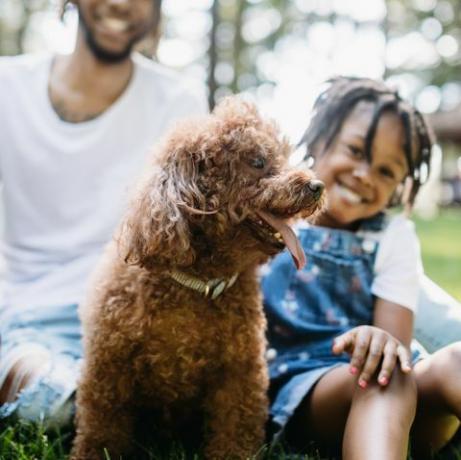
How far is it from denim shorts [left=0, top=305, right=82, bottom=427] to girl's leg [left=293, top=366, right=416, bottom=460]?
2.94ft

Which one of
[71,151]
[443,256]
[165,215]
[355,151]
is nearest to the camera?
[165,215]

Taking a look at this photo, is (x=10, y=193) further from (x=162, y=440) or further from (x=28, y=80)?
(x=162, y=440)

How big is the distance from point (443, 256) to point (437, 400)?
21.6 ft

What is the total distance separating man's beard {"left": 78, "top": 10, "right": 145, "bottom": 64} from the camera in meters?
3.34

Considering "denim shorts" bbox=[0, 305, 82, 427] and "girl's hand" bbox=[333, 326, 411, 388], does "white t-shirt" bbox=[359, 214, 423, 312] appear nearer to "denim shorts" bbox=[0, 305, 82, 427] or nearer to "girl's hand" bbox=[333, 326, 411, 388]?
"girl's hand" bbox=[333, 326, 411, 388]

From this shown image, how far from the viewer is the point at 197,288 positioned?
88.7 inches

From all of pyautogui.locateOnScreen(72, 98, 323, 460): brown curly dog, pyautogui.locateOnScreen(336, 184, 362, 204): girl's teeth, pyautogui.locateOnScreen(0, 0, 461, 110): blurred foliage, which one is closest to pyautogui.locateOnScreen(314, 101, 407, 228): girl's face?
pyautogui.locateOnScreen(336, 184, 362, 204): girl's teeth

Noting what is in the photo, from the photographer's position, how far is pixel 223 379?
92.0 inches

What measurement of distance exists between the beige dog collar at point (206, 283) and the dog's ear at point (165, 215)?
3.8 inches

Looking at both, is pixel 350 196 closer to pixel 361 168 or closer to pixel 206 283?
pixel 361 168

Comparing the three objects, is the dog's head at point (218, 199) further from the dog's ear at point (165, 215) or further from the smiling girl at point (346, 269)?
the smiling girl at point (346, 269)

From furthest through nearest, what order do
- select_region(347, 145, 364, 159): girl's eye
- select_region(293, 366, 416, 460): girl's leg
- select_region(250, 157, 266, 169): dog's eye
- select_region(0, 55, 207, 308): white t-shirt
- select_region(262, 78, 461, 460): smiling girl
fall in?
1. select_region(0, 55, 207, 308): white t-shirt
2. select_region(347, 145, 364, 159): girl's eye
3. select_region(262, 78, 461, 460): smiling girl
4. select_region(250, 157, 266, 169): dog's eye
5. select_region(293, 366, 416, 460): girl's leg

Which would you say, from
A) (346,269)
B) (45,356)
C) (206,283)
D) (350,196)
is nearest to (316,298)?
(346,269)

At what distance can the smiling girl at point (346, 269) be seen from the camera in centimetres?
250
